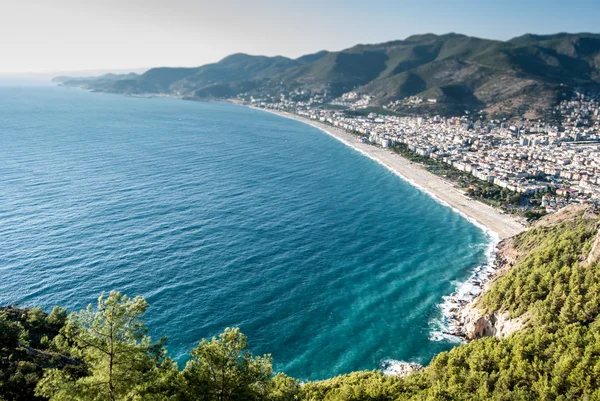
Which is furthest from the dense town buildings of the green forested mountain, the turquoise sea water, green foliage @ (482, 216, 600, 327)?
the green forested mountain

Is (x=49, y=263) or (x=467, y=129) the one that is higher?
(x=467, y=129)

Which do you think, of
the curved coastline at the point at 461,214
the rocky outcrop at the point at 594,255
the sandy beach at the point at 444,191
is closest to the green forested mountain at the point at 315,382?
the rocky outcrop at the point at 594,255

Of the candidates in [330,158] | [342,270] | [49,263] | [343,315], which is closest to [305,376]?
[343,315]

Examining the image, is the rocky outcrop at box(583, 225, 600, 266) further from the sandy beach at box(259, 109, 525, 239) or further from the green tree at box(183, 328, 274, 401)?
the green tree at box(183, 328, 274, 401)

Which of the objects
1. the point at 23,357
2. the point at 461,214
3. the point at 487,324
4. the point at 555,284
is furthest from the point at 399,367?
the point at 461,214

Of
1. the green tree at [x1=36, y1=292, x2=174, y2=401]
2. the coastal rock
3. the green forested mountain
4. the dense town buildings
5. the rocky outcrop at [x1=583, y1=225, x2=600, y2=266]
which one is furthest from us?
the dense town buildings

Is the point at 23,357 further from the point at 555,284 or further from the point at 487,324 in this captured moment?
the point at 555,284

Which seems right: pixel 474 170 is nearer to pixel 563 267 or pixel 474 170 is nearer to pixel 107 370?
pixel 563 267
